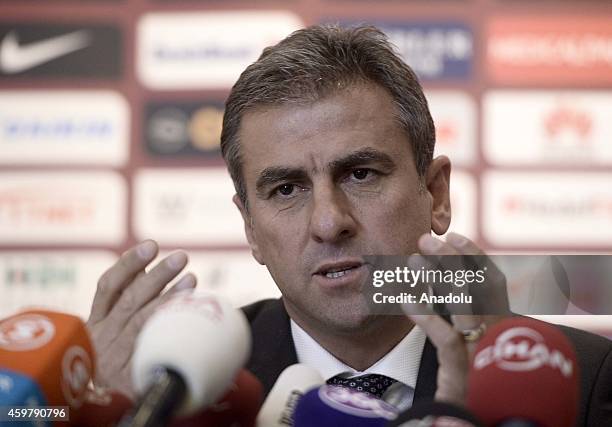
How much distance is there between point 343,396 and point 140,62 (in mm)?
2496

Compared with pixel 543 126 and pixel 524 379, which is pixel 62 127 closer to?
pixel 543 126

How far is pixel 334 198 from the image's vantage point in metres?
1.43

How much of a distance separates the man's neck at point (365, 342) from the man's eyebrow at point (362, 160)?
26cm

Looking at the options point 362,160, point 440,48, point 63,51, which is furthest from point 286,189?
point 63,51

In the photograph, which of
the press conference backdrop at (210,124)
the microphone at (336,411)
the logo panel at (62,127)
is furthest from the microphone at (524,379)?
the logo panel at (62,127)

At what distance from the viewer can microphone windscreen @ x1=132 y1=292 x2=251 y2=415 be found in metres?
0.81

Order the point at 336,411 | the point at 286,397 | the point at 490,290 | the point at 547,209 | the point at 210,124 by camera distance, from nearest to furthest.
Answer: the point at 336,411 < the point at 286,397 < the point at 490,290 < the point at 547,209 < the point at 210,124

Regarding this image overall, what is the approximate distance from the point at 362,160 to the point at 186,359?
2.46 ft

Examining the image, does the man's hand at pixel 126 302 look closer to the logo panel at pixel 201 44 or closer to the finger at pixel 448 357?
the finger at pixel 448 357

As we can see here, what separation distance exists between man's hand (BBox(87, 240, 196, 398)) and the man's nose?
9.5 inches

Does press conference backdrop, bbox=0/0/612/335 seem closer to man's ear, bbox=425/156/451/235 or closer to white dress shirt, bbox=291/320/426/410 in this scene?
man's ear, bbox=425/156/451/235

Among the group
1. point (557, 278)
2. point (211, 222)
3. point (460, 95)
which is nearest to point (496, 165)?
point (460, 95)

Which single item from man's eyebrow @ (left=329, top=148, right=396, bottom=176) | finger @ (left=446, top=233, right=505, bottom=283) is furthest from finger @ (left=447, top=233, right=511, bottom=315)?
man's eyebrow @ (left=329, top=148, right=396, bottom=176)

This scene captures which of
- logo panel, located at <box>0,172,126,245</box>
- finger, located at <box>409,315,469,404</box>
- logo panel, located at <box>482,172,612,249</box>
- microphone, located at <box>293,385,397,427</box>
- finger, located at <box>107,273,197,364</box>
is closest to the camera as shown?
microphone, located at <box>293,385,397,427</box>
